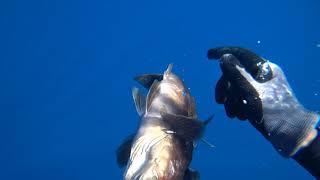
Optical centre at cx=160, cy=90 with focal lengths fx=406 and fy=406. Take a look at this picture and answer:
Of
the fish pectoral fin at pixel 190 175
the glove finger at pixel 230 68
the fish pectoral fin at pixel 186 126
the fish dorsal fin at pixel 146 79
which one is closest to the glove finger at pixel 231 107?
the glove finger at pixel 230 68

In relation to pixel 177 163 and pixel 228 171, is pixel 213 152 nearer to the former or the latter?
pixel 228 171

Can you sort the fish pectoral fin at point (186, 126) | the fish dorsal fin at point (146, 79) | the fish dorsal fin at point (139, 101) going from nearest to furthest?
the fish pectoral fin at point (186, 126), the fish dorsal fin at point (139, 101), the fish dorsal fin at point (146, 79)

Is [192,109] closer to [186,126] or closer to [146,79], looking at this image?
[186,126]

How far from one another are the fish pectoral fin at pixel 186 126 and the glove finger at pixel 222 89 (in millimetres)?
506

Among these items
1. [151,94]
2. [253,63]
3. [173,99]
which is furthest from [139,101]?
[253,63]

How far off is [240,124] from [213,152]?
2.66 metres

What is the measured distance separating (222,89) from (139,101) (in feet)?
2.81

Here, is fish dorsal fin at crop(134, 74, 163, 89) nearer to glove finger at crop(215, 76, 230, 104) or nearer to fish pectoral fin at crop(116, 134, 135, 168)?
fish pectoral fin at crop(116, 134, 135, 168)

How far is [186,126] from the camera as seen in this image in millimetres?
3371

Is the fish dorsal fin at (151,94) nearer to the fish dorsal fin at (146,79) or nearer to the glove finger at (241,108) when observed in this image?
the fish dorsal fin at (146,79)

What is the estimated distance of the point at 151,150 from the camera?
10.5ft

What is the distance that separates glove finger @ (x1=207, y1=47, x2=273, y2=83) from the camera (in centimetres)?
357

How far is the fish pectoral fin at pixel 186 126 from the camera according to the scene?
3.36m

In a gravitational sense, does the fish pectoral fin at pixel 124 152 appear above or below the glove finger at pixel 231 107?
below
